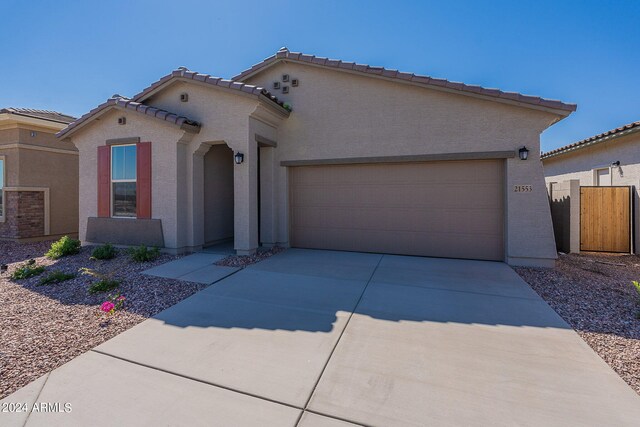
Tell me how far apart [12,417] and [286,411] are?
2.32 meters

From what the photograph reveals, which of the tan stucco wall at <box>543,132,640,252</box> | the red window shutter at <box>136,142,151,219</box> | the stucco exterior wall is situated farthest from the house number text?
the red window shutter at <box>136,142,151,219</box>

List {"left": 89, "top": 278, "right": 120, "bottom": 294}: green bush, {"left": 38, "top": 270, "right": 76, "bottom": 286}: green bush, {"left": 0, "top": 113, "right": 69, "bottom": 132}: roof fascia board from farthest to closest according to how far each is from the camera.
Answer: {"left": 0, "top": 113, "right": 69, "bottom": 132}: roof fascia board
{"left": 38, "top": 270, "right": 76, "bottom": 286}: green bush
{"left": 89, "top": 278, "right": 120, "bottom": 294}: green bush

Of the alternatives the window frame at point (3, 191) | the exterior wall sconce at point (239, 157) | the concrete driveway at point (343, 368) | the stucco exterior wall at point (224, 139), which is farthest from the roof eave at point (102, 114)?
the concrete driveway at point (343, 368)

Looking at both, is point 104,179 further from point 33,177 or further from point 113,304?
point 113,304

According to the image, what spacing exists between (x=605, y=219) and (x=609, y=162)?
2492mm

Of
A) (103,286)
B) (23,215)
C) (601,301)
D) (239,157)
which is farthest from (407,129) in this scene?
(23,215)

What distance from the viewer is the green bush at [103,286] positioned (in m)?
5.43

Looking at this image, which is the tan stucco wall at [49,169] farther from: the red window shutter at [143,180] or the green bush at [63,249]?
the red window shutter at [143,180]

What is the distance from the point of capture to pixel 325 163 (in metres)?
9.02

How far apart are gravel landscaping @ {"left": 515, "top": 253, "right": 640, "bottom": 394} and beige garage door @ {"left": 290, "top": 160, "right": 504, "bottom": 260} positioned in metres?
1.68

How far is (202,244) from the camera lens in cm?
909

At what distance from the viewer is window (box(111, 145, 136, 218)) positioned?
8.88 meters

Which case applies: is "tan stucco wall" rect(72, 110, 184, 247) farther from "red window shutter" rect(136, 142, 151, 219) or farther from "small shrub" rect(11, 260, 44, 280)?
"small shrub" rect(11, 260, 44, 280)

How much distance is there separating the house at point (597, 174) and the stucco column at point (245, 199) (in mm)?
9126
